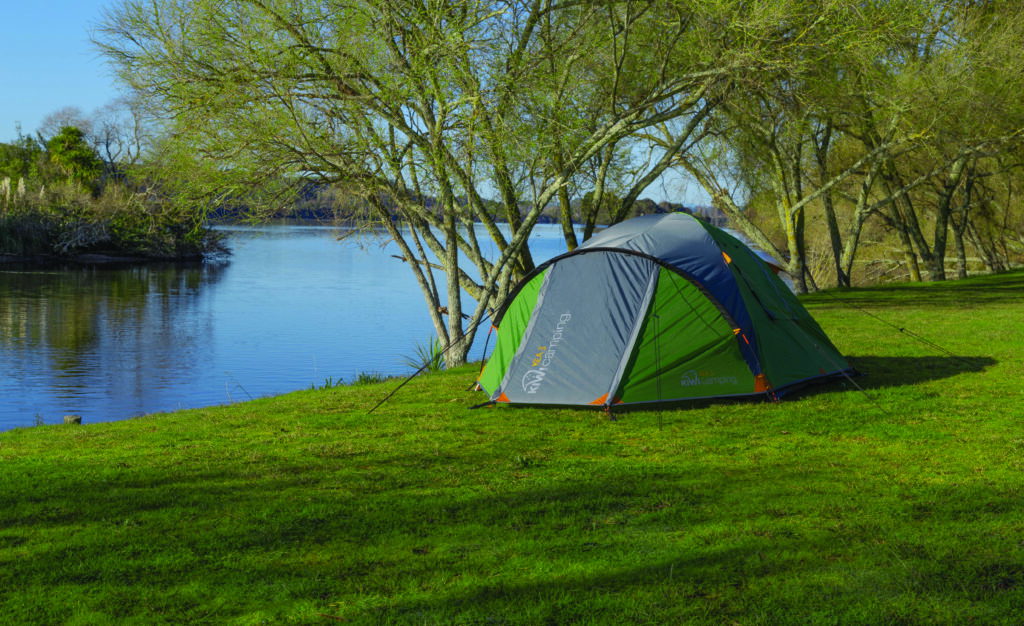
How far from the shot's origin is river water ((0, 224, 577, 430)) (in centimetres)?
1548

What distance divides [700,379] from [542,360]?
1655 millimetres

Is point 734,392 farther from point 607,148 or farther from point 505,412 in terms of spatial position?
point 607,148

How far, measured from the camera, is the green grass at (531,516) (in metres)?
4.02

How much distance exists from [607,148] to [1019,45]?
11083mm

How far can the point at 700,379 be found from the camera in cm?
862

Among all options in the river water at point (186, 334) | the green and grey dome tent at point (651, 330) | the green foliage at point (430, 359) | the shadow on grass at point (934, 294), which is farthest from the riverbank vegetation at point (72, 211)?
the green and grey dome tent at point (651, 330)

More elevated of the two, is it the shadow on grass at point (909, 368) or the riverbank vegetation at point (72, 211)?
the riverbank vegetation at point (72, 211)

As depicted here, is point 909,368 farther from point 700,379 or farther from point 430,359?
point 430,359

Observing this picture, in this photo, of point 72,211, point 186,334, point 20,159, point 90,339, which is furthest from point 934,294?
point 20,159

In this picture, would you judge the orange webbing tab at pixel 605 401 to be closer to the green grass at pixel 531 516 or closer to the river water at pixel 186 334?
the green grass at pixel 531 516

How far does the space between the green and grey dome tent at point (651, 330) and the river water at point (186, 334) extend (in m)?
5.72

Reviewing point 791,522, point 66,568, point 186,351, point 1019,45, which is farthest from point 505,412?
point 1019,45

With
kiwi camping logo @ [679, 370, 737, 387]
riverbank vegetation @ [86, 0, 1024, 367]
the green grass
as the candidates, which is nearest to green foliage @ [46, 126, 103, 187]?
riverbank vegetation @ [86, 0, 1024, 367]

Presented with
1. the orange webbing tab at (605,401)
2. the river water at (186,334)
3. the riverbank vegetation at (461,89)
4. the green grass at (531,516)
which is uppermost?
the riverbank vegetation at (461,89)
